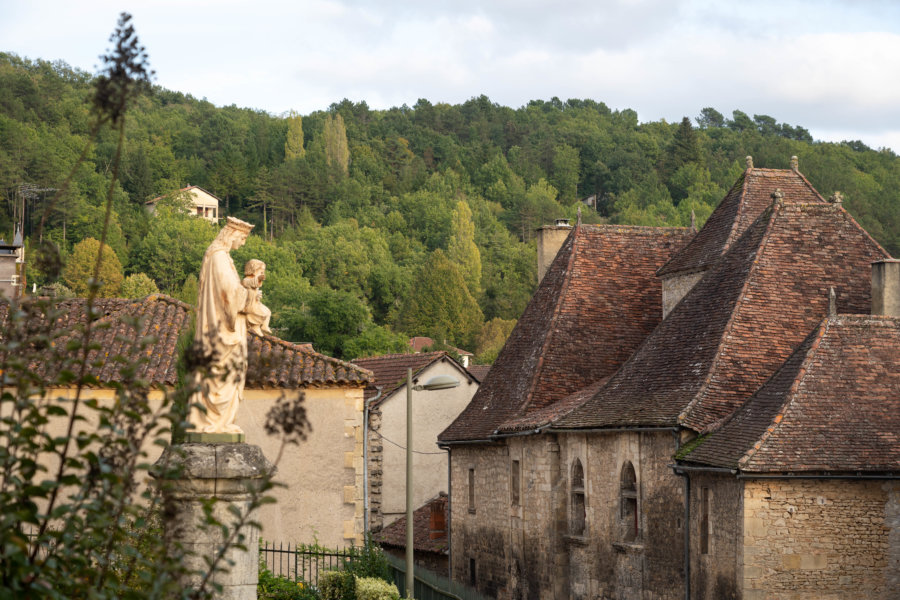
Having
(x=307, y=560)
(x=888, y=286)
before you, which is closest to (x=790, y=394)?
(x=888, y=286)

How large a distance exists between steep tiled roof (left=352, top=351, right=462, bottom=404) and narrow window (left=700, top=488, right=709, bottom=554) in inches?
811

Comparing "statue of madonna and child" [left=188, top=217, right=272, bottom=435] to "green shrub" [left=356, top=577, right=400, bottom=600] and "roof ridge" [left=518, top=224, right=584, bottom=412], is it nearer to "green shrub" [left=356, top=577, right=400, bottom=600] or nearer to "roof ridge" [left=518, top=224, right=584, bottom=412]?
"green shrub" [left=356, top=577, right=400, bottom=600]

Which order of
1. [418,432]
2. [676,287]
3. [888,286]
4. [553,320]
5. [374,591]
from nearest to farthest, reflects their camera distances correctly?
[374,591] → [888,286] → [676,287] → [553,320] → [418,432]

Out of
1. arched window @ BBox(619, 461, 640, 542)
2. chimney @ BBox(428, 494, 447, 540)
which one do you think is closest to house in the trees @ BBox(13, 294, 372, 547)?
arched window @ BBox(619, 461, 640, 542)

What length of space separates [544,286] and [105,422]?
28551 mm

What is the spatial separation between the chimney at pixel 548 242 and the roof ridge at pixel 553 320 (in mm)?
3645

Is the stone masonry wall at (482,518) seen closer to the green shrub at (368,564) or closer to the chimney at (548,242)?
the chimney at (548,242)

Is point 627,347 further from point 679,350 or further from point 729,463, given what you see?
point 729,463

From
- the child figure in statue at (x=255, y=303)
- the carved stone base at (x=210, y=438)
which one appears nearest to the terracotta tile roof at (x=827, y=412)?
the child figure in statue at (x=255, y=303)

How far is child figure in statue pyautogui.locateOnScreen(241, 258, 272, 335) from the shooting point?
11961mm

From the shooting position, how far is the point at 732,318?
78.7 ft

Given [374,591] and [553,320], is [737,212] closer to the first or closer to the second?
[553,320]

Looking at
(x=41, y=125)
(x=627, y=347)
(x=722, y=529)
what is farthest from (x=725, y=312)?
(x=41, y=125)

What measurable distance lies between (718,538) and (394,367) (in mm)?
27067
